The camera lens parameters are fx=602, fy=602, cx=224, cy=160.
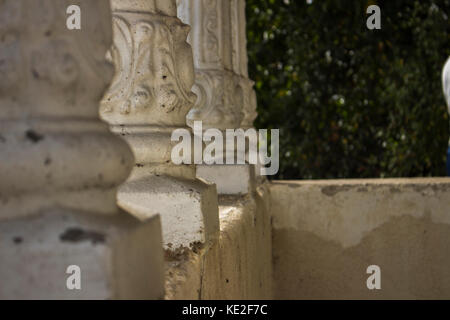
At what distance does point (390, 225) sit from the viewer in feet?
10.4

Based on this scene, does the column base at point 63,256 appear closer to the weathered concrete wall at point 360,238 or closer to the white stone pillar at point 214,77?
the white stone pillar at point 214,77

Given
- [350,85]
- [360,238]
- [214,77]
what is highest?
[214,77]

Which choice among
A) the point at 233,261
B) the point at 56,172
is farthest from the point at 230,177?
the point at 56,172

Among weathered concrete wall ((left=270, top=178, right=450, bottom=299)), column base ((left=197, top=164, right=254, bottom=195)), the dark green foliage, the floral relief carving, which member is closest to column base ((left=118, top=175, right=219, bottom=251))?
the floral relief carving

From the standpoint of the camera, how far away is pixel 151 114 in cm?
145

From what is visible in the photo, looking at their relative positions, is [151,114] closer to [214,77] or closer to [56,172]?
[56,172]

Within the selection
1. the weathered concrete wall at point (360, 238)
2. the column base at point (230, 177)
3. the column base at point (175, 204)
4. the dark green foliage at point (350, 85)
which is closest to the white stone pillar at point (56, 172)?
the column base at point (175, 204)

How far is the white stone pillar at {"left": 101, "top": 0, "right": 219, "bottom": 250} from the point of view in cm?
141

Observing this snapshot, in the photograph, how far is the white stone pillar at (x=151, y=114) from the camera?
1.41 meters

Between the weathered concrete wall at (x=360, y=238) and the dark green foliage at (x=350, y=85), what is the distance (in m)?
2.01

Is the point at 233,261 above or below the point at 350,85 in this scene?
below

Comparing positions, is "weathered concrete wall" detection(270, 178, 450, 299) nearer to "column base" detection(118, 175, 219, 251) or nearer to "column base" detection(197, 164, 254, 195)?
"column base" detection(197, 164, 254, 195)

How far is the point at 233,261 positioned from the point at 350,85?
13.1 feet

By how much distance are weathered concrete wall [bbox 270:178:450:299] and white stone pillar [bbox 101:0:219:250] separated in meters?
1.83
